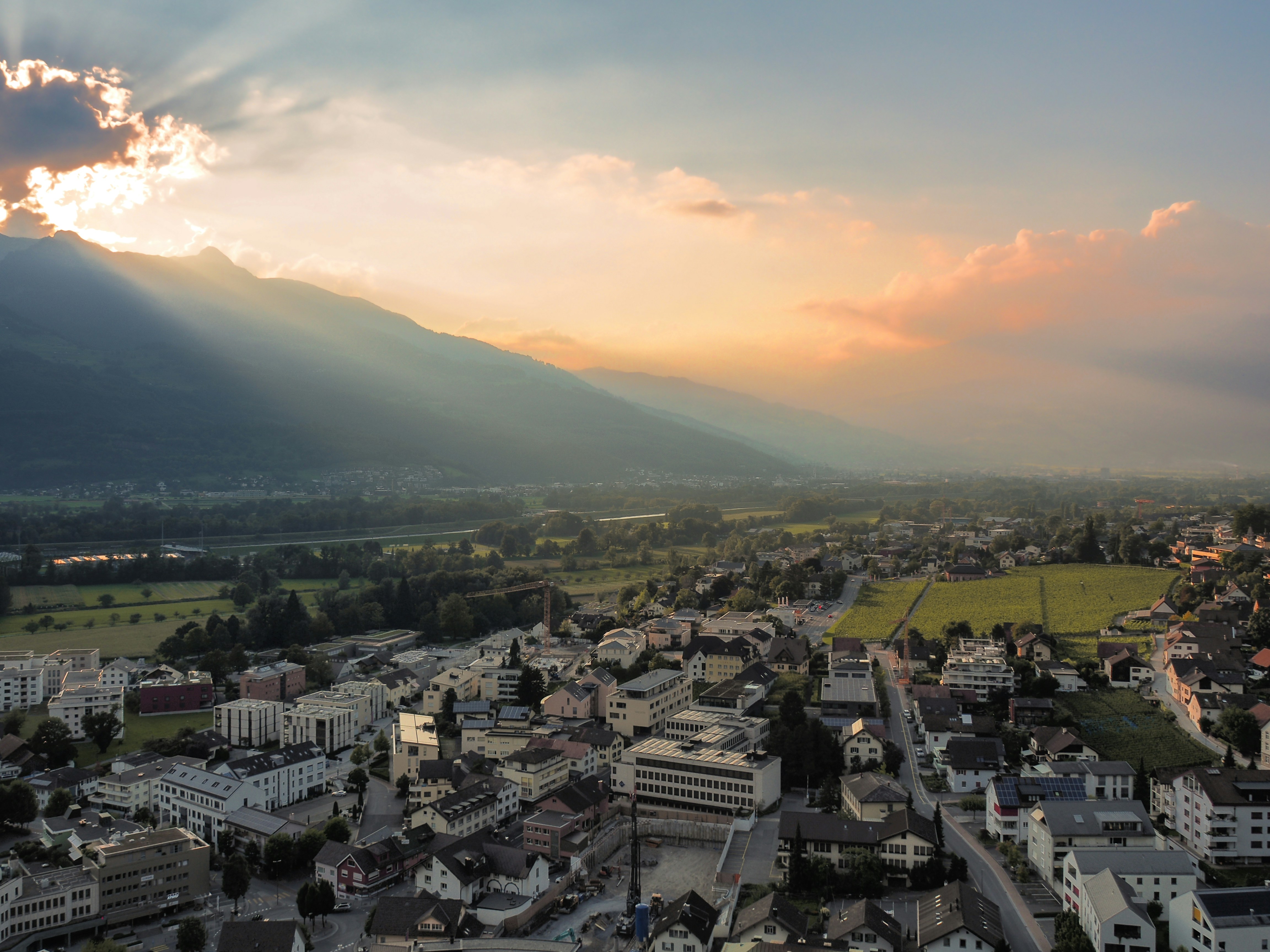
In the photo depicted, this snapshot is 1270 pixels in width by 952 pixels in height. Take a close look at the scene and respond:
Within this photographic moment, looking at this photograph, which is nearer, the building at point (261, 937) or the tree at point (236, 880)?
the building at point (261, 937)

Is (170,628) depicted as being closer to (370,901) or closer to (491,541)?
(370,901)

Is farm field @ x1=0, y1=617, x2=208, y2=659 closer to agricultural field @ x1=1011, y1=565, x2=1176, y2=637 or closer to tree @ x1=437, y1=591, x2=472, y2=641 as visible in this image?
tree @ x1=437, y1=591, x2=472, y2=641

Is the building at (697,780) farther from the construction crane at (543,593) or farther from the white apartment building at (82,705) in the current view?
the construction crane at (543,593)

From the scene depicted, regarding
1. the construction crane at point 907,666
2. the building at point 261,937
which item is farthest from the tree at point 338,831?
the construction crane at point 907,666

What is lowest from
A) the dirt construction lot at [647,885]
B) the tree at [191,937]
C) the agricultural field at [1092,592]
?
the dirt construction lot at [647,885]

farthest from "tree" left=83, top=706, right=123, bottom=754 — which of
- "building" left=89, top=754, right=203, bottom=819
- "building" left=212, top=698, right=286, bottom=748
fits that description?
"building" left=89, top=754, right=203, bottom=819

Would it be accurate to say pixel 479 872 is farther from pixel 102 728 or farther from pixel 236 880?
pixel 102 728
